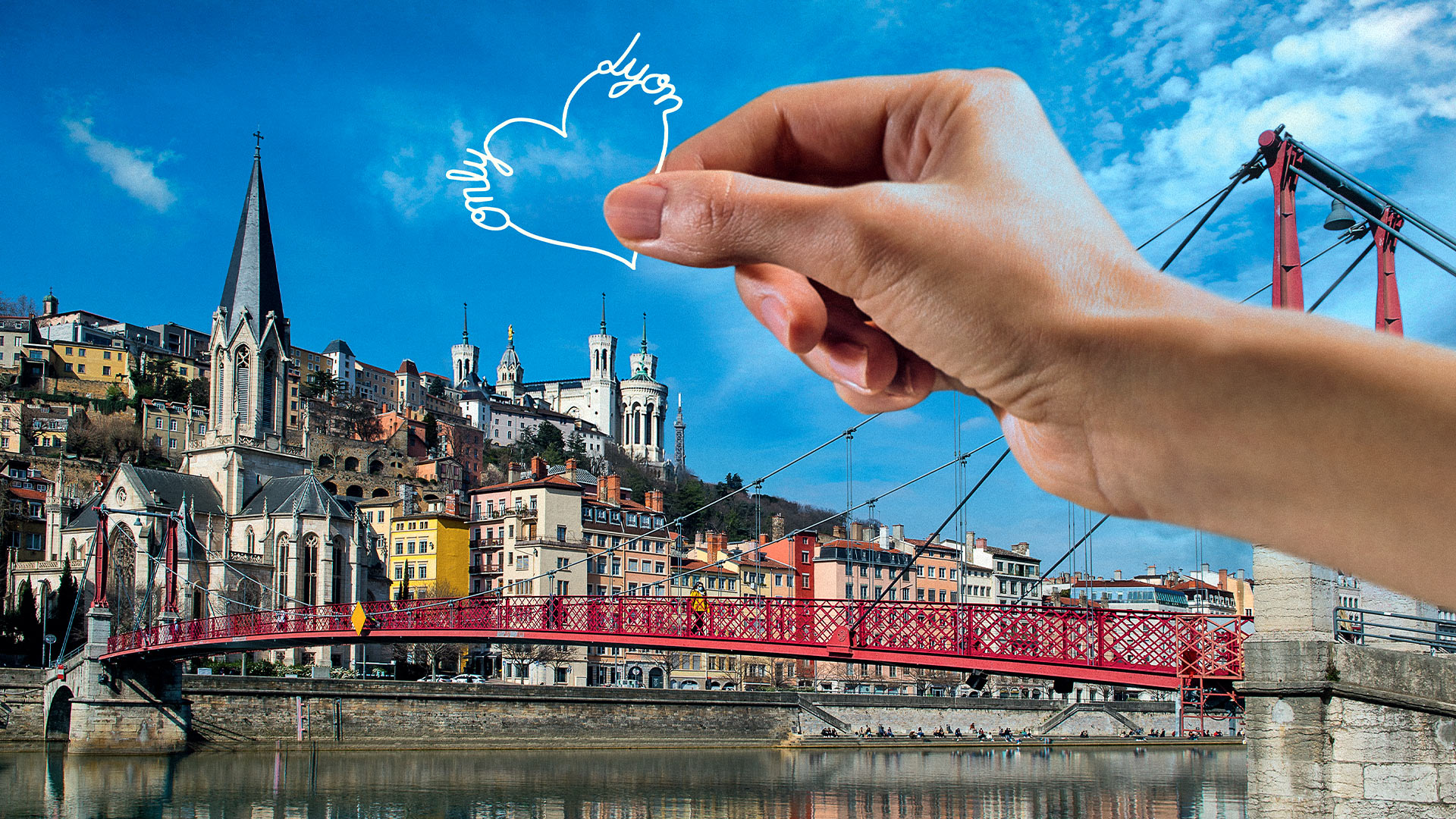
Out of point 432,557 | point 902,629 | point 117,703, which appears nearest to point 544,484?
point 432,557

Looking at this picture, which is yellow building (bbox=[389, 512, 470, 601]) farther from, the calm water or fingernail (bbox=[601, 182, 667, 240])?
fingernail (bbox=[601, 182, 667, 240])

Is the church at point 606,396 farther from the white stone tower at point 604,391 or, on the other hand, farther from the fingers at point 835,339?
the fingers at point 835,339

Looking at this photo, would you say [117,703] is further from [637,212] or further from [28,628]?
[637,212]

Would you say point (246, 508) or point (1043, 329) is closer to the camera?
point (1043, 329)

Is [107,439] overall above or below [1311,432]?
above

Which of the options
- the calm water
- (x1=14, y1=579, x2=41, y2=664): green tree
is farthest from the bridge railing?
(x1=14, y1=579, x2=41, y2=664): green tree

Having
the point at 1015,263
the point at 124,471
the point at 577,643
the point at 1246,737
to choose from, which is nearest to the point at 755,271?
the point at 1015,263

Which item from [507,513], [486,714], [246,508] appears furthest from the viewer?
[246,508]
